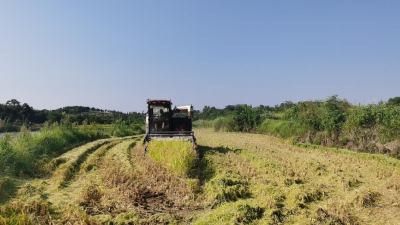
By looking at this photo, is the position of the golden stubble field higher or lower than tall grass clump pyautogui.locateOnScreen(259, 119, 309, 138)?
lower

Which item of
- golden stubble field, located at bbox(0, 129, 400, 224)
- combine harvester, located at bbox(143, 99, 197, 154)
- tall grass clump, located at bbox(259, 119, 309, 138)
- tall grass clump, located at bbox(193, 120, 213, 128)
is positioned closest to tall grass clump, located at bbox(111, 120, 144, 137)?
combine harvester, located at bbox(143, 99, 197, 154)

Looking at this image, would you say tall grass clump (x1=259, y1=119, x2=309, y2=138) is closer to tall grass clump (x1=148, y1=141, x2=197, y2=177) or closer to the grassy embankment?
the grassy embankment

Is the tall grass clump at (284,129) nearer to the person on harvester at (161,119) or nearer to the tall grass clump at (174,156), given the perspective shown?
the person on harvester at (161,119)

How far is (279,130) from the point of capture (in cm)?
1766

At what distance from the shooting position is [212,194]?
5461 millimetres

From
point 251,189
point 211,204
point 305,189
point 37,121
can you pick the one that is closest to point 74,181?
point 211,204

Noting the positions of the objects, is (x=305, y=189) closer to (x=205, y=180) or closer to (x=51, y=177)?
(x=205, y=180)

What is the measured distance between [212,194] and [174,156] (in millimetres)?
2246

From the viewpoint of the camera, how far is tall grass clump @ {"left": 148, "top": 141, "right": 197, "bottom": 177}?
713cm

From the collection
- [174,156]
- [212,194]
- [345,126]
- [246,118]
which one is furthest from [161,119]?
[246,118]

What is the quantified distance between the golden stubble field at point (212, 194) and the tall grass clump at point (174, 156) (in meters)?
0.14

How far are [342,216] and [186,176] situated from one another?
376 centimetres

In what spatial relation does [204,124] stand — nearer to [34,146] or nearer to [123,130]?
[123,130]

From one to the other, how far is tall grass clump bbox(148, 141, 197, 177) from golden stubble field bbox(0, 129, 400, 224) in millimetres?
136
